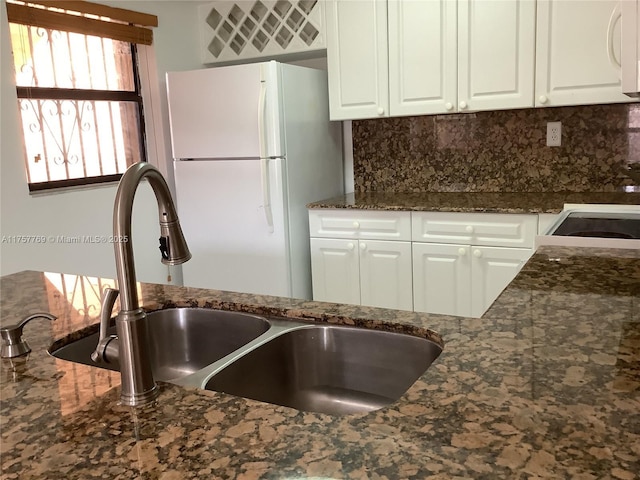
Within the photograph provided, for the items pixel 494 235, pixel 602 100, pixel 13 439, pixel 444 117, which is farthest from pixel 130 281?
pixel 444 117

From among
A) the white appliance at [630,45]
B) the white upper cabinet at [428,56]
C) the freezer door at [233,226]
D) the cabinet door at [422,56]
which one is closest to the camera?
the white appliance at [630,45]

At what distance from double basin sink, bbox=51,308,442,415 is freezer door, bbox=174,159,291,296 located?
184 centimetres

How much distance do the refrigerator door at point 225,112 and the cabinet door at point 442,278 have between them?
952mm

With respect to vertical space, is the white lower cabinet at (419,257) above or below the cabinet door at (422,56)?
below

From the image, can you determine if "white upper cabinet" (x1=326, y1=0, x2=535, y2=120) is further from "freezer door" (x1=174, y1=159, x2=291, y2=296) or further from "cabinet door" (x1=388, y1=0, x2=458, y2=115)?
"freezer door" (x1=174, y1=159, x2=291, y2=296)

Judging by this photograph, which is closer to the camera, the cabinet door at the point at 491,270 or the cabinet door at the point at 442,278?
the cabinet door at the point at 491,270

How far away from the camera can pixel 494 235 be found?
283 cm

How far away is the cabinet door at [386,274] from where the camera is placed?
3102 millimetres

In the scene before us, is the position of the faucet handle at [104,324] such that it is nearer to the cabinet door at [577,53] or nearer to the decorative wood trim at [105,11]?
the cabinet door at [577,53]

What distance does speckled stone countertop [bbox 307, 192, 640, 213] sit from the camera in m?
2.76

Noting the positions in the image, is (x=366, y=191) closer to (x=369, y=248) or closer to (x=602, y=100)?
(x=369, y=248)

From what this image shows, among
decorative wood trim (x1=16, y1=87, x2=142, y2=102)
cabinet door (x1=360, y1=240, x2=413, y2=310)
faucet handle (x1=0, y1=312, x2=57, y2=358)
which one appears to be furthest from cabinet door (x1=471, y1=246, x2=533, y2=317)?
decorative wood trim (x1=16, y1=87, x2=142, y2=102)

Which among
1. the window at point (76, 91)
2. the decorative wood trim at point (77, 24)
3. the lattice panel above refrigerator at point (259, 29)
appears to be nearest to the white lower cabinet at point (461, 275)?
the lattice panel above refrigerator at point (259, 29)

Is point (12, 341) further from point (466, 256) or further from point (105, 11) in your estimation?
point (105, 11)
